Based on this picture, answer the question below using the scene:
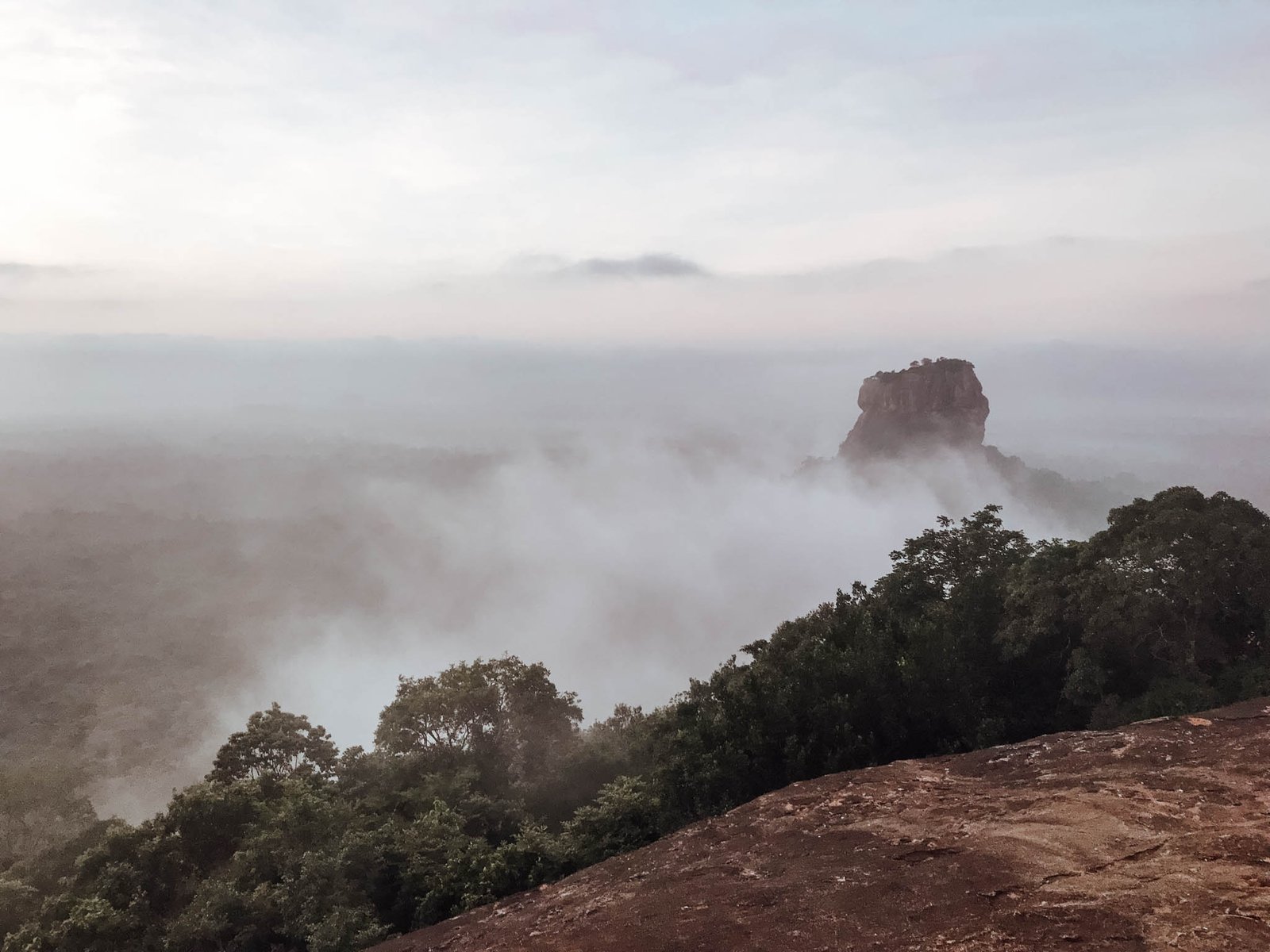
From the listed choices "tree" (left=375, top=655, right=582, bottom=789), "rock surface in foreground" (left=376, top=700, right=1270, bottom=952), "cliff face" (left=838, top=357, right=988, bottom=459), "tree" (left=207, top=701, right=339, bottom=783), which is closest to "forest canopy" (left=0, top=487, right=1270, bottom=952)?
"tree" (left=207, top=701, right=339, bottom=783)

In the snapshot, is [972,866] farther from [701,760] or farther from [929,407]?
[929,407]

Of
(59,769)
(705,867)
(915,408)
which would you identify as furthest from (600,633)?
(705,867)

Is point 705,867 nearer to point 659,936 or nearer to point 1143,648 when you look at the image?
point 659,936

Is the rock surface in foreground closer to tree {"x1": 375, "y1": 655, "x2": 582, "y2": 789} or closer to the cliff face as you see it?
tree {"x1": 375, "y1": 655, "x2": 582, "y2": 789}

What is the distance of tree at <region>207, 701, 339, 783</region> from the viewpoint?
30.0 meters

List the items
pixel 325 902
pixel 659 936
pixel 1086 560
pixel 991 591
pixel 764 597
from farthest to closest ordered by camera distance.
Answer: pixel 764 597 < pixel 991 591 < pixel 1086 560 < pixel 325 902 < pixel 659 936

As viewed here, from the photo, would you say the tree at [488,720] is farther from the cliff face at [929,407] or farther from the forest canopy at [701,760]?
the cliff face at [929,407]

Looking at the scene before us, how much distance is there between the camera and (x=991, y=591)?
28516 mm

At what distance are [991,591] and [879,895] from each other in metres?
22.2

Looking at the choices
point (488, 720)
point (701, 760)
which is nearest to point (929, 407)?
point (488, 720)

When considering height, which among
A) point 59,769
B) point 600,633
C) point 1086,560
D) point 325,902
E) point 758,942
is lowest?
point 600,633

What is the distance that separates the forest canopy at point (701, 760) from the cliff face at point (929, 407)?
13820 centimetres

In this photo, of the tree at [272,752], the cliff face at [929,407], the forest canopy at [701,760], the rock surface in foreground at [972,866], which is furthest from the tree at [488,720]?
the cliff face at [929,407]

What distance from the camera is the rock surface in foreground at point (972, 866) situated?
820 cm
